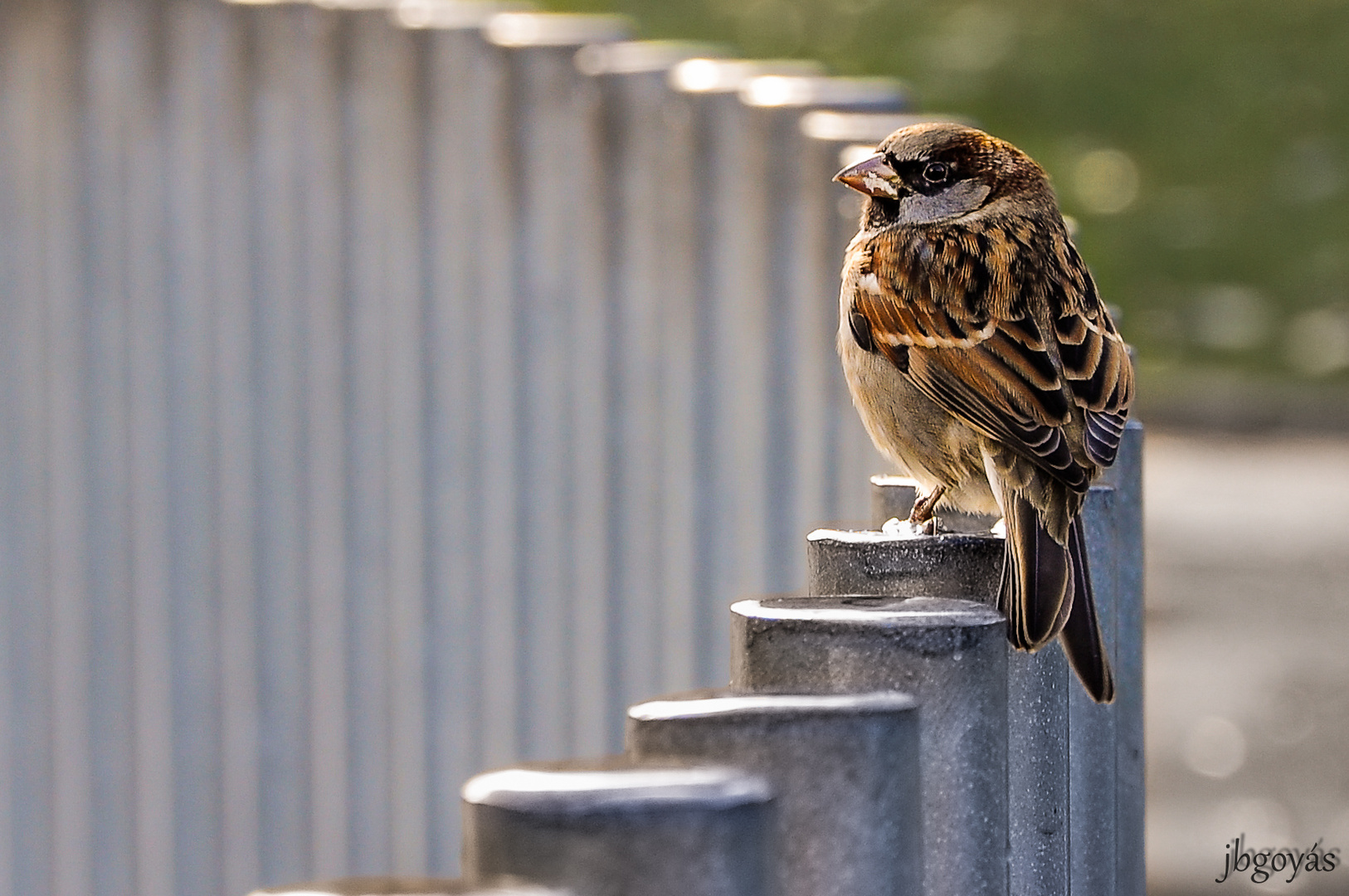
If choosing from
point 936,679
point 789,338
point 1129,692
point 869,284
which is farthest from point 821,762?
point 789,338

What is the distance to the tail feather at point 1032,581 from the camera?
7.88ft

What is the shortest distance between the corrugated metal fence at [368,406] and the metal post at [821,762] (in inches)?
117

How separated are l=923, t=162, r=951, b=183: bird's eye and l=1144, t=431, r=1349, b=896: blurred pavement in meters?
2.54

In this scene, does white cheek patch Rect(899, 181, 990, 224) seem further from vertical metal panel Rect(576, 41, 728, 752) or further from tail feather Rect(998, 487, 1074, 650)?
vertical metal panel Rect(576, 41, 728, 752)

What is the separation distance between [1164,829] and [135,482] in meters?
3.14

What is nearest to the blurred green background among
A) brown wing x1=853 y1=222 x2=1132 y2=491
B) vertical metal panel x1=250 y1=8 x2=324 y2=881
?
vertical metal panel x1=250 y1=8 x2=324 y2=881

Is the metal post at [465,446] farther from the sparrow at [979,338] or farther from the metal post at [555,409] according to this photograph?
the sparrow at [979,338]

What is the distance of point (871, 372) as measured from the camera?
11.5 feet

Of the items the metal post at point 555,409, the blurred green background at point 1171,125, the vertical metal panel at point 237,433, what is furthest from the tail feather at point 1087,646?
the blurred green background at point 1171,125

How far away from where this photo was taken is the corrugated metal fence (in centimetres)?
485

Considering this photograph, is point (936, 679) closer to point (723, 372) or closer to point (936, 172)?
point (936, 172)

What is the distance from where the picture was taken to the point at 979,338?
337 cm

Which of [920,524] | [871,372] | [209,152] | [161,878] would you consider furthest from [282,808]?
[920,524]

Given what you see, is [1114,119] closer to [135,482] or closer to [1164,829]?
[1164,829]
